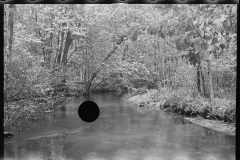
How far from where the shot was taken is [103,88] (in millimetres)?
2828

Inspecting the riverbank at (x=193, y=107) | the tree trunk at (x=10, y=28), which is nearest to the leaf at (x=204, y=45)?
the riverbank at (x=193, y=107)

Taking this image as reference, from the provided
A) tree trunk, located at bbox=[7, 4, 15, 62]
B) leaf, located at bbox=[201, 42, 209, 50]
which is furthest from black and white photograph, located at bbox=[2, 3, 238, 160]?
leaf, located at bbox=[201, 42, 209, 50]

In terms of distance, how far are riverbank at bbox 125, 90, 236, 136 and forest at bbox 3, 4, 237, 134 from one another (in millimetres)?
26

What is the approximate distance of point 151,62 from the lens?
9.61 feet

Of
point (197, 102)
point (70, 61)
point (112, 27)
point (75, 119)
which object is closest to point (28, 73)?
point (70, 61)

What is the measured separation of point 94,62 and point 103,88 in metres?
0.33

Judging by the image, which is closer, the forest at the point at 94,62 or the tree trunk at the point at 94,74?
the forest at the point at 94,62

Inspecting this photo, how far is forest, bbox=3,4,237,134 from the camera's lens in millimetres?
2268

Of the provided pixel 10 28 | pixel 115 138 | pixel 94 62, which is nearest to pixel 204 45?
pixel 94 62

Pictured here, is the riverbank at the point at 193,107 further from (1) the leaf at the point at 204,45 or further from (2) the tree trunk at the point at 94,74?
(1) the leaf at the point at 204,45

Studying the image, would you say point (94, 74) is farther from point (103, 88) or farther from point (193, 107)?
point (193, 107)

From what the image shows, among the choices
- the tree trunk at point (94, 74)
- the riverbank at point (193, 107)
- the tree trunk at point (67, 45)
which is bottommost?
the riverbank at point (193, 107)

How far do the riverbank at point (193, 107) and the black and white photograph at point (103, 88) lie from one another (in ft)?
0.05

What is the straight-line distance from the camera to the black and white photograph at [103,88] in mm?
2346
